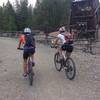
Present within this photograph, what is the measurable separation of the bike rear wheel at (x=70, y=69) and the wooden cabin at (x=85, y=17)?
53.0 ft

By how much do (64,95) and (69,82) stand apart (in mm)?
1759

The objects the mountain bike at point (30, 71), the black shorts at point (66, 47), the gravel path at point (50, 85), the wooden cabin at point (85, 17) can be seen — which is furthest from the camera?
the wooden cabin at point (85, 17)

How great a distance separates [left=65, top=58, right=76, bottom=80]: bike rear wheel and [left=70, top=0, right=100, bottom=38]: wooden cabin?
53.0 ft

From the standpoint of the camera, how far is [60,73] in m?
13.5

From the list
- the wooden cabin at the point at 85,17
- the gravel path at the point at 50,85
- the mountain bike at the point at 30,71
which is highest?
the wooden cabin at the point at 85,17

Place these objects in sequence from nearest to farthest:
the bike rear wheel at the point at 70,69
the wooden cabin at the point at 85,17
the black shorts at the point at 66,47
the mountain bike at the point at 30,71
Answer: the mountain bike at the point at 30,71 < the bike rear wheel at the point at 70,69 < the black shorts at the point at 66,47 < the wooden cabin at the point at 85,17

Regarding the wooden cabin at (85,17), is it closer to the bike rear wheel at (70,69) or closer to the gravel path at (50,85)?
the gravel path at (50,85)

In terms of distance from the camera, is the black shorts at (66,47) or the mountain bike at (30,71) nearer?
the mountain bike at (30,71)

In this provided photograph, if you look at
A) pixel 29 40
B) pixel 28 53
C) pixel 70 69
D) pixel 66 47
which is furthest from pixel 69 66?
pixel 29 40

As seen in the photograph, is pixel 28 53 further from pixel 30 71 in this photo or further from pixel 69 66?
pixel 69 66

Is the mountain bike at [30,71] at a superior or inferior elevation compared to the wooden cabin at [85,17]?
inferior

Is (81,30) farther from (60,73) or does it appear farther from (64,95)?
(64,95)

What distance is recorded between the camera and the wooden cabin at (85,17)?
2869cm

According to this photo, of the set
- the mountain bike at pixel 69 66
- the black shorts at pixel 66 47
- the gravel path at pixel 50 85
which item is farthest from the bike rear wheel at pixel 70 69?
the black shorts at pixel 66 47
